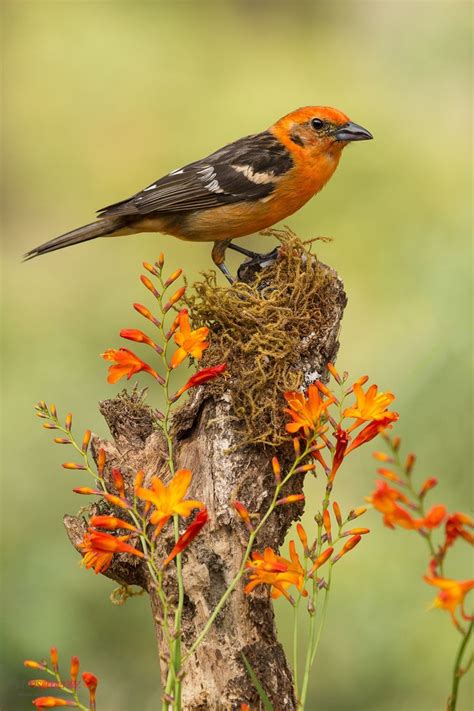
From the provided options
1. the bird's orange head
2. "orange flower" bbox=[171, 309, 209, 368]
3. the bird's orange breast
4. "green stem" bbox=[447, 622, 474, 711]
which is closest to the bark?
"orange flower" bbox=[171, 309, 209, 368]

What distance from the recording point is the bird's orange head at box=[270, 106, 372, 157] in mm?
4613

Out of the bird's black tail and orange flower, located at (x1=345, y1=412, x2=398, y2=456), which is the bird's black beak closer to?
the bird's black tail

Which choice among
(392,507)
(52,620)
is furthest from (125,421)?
(52,620)

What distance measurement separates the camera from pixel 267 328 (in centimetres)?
314

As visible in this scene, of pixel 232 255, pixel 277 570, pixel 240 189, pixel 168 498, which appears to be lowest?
pixel 277 570

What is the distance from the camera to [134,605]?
5.62 meters

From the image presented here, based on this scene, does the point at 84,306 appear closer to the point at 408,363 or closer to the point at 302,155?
the point at 408,363

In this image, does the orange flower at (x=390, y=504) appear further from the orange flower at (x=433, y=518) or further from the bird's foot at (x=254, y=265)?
the bird's foot at (x=254, y=265)

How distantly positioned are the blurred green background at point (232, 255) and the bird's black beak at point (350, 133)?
1745 millimetres

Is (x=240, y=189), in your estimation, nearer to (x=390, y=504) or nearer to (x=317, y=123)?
(x=317, y=123)

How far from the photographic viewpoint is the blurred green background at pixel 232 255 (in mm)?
5422

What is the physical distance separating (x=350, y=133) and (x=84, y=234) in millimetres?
1332

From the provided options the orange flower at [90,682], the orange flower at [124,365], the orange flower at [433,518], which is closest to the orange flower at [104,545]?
the orange flower at [90,682]

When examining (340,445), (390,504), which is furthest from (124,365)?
(390,504)
